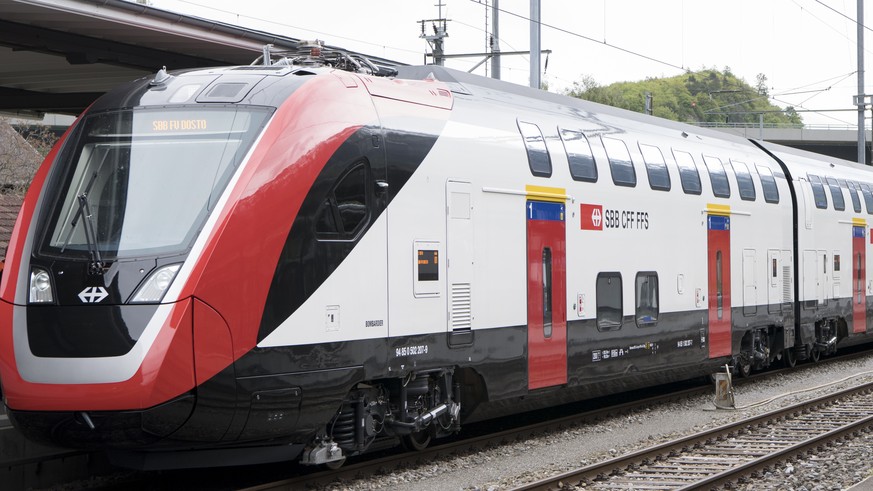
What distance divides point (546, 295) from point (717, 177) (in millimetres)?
5293

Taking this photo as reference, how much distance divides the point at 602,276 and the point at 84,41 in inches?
272

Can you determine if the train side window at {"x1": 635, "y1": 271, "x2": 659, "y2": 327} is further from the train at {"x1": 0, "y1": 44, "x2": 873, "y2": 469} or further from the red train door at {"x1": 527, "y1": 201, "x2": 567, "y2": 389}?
the red train door at {"x1": 527, "y1": 201, "x2": 567, "y2": 389}

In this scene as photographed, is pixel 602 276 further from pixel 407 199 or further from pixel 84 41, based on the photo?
pixel 84 41

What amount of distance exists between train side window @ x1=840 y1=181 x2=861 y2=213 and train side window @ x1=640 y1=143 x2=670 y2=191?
8.51 meters

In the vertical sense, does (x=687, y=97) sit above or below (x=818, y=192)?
above

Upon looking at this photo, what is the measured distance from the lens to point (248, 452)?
→ 8992 mm

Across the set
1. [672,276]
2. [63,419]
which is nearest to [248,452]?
[63,419]

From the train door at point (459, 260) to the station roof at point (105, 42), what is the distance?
119 inches

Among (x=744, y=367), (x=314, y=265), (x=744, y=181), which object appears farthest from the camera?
(x=744, y=367)

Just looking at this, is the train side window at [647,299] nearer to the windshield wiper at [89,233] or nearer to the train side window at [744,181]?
the train side window at [744,181]

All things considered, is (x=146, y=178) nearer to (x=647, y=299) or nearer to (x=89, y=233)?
(x=89, y=233)

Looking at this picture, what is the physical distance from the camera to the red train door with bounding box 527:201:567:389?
11.9 m

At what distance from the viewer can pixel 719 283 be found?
52.7 feet

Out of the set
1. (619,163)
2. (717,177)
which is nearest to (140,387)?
(619,163)
